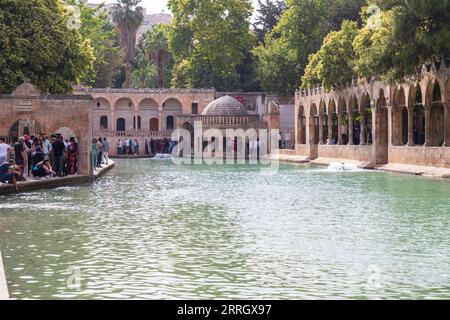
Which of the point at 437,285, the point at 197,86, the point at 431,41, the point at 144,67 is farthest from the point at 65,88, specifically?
the point at 144,67

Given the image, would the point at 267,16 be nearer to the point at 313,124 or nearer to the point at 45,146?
the point at 313,124

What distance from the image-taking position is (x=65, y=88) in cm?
3644

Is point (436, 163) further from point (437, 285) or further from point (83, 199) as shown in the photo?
point (437, 285)

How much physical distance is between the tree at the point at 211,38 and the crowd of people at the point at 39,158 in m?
50.2

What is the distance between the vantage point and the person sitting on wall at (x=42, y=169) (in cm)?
2586

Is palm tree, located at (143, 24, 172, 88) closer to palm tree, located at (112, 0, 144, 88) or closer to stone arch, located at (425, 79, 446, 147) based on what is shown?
palm tree, located at (112, 0, 144, 88)

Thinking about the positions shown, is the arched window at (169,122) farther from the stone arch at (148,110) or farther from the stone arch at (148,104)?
the stone arch at (148,104)

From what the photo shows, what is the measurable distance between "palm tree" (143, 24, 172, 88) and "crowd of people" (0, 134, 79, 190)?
59.1 m

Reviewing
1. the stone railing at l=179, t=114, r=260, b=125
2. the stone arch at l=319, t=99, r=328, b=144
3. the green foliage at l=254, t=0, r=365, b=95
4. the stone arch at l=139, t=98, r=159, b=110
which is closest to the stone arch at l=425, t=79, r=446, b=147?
the stone arch at l=319, t=99, r=328, b=144

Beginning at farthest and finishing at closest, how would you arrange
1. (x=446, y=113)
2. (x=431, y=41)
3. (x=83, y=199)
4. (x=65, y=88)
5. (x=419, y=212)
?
(x=65, y=88) < (x=446, y=113) < (x=431, y=41) < (x=83, y=199) < (x=419, y=212)

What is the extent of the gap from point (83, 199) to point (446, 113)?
17.6 m

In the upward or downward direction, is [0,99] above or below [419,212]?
above

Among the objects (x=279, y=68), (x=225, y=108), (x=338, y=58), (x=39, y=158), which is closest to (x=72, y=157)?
(x=39, y=158)

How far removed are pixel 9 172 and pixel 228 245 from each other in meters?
11.4
